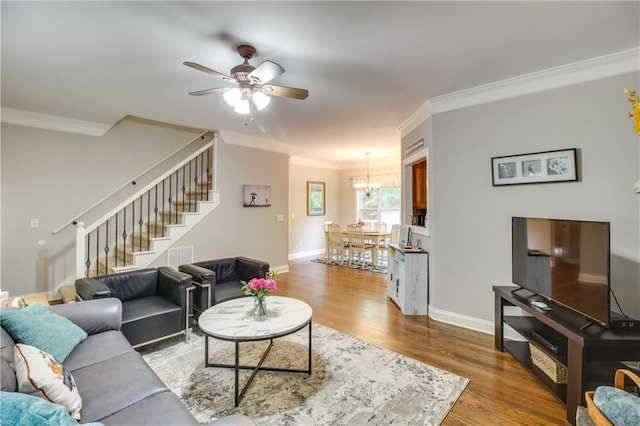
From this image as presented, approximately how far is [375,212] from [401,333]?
5314mm

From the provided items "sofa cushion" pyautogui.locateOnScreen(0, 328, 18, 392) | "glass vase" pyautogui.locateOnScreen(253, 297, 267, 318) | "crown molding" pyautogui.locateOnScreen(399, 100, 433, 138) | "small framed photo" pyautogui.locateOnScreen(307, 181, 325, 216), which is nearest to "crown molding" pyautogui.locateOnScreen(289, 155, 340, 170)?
"small framed photo" pyautogui.locateOnScreen(307, 181, 325, 216)

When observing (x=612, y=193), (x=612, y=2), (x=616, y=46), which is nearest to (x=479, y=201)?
(x=612, y=193)

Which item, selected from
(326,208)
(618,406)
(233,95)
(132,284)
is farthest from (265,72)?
(326,208)

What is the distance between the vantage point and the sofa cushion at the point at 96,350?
1.73 meters

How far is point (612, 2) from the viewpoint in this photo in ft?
6.00

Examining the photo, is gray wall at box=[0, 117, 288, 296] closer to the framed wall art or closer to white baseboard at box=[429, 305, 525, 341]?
the framed wall art

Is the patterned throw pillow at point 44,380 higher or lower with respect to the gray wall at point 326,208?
lower

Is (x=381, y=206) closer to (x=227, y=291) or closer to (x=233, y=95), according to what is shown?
(x=227, y=291)

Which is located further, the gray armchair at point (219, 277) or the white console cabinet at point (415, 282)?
the white console cabinet at point (415, 282)

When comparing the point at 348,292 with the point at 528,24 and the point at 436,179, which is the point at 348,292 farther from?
the point at 528,24

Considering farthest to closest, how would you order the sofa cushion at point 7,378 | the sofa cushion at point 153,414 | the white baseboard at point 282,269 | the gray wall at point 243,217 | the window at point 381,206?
the window at point 381,206, the white baseboard at point 282,269, the gray wall at point 243,217, the sofa cushion at point 153,414, the sofa cushion at point 7,378

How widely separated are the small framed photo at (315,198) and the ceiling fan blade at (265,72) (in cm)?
578

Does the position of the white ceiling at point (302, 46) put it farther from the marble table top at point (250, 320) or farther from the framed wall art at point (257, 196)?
the marble table top at point (250, 320)

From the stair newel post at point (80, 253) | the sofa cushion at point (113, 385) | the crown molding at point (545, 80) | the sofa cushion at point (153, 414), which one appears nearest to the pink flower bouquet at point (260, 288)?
the sofa cushion at point (113, 385)
